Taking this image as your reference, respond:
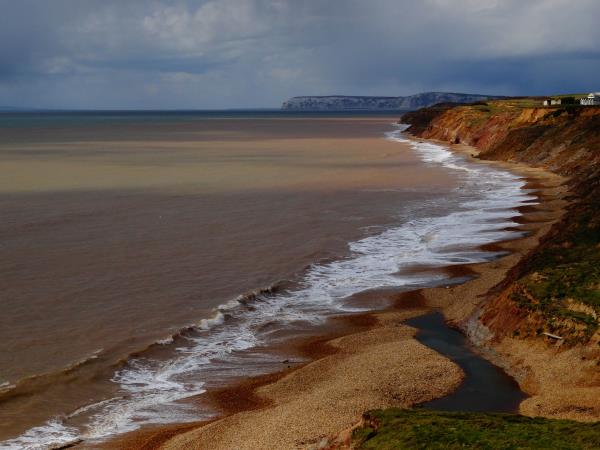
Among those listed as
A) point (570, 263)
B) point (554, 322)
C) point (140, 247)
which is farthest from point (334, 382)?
point (140, 247)

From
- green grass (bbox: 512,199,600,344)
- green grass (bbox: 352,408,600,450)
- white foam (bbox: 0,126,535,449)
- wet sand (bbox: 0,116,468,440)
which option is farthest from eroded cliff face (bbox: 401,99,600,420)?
wet sand (bbox: 0,116,468,440)

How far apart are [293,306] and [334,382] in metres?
7.00

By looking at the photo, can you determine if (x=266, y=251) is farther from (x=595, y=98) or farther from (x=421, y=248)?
A: (x=595, y=98)

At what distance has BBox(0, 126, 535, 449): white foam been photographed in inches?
626

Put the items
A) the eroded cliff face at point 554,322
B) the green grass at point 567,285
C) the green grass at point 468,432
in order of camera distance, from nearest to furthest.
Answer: the green grass at point 468,432 < the eroded cliff face at point 554,322 < the green grass at point 567,285

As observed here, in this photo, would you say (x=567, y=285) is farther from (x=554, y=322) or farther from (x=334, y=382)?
(x=334, y=382)

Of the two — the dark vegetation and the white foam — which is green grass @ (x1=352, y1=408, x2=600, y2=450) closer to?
the white foam

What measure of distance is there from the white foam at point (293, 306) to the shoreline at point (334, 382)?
90 centimetres

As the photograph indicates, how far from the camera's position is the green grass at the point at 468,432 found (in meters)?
11.6

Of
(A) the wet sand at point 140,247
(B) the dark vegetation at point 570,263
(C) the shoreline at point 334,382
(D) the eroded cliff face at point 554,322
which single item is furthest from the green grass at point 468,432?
(A) the wet sand at point 140,247

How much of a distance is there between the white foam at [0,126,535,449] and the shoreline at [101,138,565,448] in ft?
2.95

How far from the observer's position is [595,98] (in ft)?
262

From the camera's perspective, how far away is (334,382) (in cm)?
1672

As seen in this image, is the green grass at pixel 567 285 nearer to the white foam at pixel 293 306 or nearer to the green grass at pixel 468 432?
the white foam at pixel 293 306
